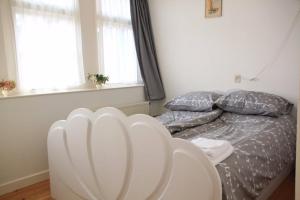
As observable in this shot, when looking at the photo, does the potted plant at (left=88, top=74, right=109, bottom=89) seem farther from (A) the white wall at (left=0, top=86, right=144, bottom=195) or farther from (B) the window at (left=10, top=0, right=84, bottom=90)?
(A) the white wall at (left=0, top=86, right=144, bottom=195)

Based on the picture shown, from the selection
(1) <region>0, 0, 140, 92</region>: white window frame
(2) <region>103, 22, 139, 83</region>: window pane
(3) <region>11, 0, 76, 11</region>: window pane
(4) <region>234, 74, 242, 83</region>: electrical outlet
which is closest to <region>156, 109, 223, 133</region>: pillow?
(4) <region>234, 74, 242, 83</region>: electrical outlet

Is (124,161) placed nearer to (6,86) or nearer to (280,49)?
(6,86)

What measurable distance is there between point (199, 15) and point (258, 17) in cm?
77

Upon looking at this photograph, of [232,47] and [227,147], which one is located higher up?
[232,47]

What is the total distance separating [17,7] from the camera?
259cm

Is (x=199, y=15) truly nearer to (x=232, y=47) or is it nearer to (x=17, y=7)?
(x=232, y=47)

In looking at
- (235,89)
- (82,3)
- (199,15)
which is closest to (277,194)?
(235,89)

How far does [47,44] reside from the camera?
9.23 feet

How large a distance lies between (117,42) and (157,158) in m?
2.47

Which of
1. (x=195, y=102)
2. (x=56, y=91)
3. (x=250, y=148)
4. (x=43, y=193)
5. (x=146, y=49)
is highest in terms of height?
(x=146, y=49)

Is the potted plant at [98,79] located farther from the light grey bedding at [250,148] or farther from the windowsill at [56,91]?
the light grey bedding at [250,148]

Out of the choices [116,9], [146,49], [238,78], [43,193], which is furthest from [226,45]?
Answer: [43,193]

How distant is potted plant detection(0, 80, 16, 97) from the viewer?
240 cm

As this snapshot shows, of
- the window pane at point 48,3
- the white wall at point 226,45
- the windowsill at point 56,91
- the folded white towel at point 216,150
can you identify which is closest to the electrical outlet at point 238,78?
the white wall at point 226,45
